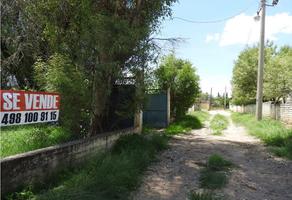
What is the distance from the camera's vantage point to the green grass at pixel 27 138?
28.7 feet

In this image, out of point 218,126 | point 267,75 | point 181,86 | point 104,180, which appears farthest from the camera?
point 267,75

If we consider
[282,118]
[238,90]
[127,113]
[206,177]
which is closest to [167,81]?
[282,118]

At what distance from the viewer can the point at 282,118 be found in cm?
2627

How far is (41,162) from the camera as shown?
736 cm

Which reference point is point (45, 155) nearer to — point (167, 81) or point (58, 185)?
point (58, 185)

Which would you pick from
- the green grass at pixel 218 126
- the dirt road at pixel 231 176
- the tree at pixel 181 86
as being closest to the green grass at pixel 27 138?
the dirt road at pixel 231 176

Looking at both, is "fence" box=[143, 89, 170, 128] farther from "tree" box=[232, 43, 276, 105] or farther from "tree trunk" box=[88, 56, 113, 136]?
"tree" box=[232, 43, 276, 105]

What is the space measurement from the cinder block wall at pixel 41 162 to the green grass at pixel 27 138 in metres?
0.88

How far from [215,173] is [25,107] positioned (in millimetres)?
4374

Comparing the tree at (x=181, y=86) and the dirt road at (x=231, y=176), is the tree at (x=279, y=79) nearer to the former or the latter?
the tree at (x=181, y=86)

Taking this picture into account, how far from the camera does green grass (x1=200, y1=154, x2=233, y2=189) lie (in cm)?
792

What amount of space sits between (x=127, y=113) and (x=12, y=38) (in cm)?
546

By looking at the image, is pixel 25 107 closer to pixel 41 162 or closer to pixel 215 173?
pixel 41 162

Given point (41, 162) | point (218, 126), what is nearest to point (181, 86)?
point (218, 126)
